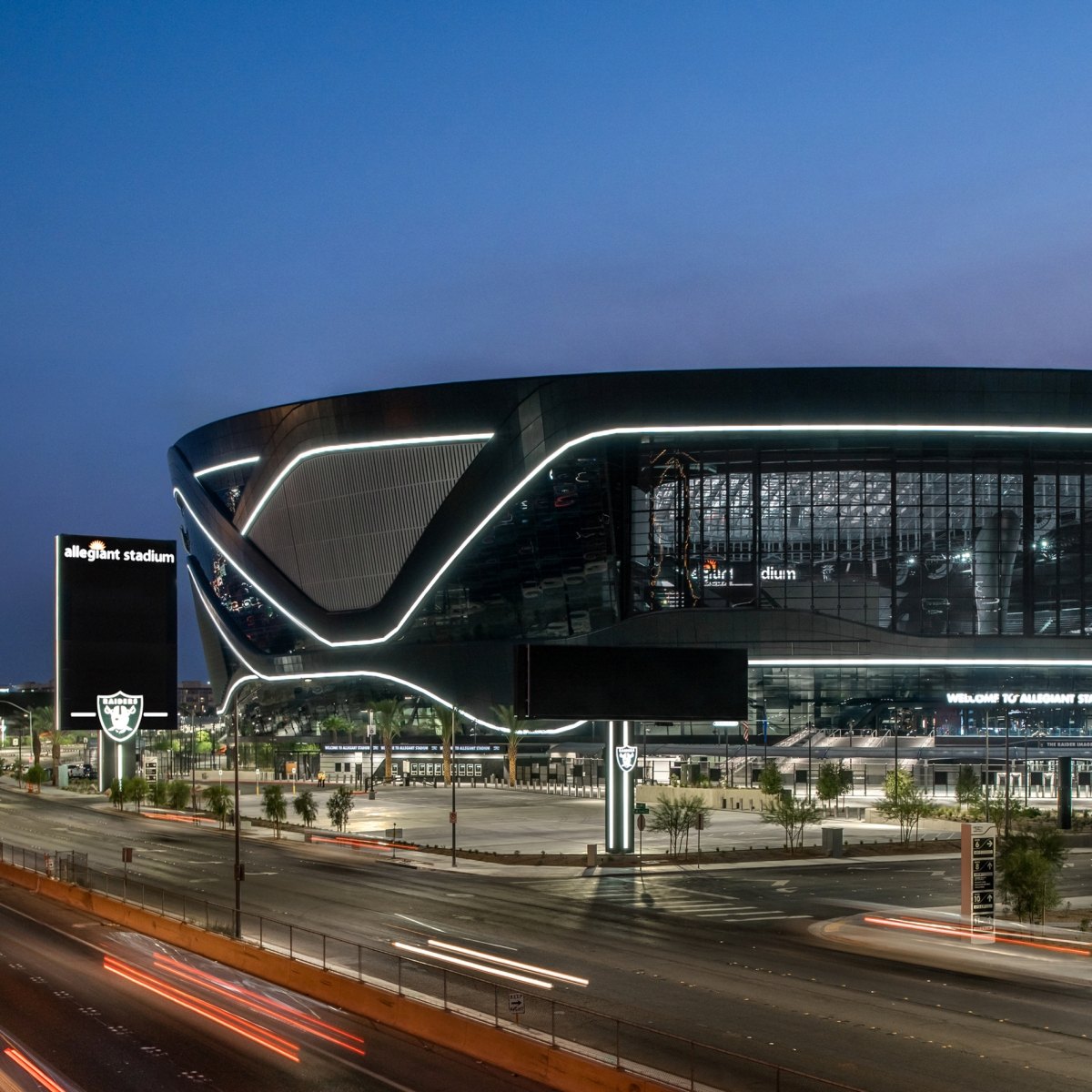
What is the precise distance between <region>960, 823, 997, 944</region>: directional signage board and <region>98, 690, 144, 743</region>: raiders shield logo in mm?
75699

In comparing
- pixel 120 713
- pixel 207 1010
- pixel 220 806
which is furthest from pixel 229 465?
pixel 207 1010

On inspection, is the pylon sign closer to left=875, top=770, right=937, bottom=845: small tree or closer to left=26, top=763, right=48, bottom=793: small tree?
left=26, top=763, right=48, bottom=793: small tree

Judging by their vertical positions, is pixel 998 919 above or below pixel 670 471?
below

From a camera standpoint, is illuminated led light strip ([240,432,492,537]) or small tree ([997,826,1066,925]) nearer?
small tree ([997,826,1066,925])

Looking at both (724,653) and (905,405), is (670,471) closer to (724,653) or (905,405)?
(905,405)

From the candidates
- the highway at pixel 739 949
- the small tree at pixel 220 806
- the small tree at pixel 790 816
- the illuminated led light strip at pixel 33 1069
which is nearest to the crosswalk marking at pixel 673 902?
the highway at pixel 739 949

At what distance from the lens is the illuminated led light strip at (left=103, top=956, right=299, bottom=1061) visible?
82.2ft

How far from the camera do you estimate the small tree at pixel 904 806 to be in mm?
69838

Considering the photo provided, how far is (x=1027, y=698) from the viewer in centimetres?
11050

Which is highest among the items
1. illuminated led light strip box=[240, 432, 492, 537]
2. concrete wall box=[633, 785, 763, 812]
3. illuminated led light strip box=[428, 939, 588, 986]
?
illuminated led light strip box=[240, 432, 492, 537]

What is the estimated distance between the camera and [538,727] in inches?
4764

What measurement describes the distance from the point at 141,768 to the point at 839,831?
95.5 metres

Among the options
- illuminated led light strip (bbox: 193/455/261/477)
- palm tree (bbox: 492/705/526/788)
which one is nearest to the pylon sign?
palm tree (bbox: 492/705/526/788)

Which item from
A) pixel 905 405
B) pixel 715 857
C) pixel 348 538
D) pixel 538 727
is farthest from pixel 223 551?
pixel 715 857
